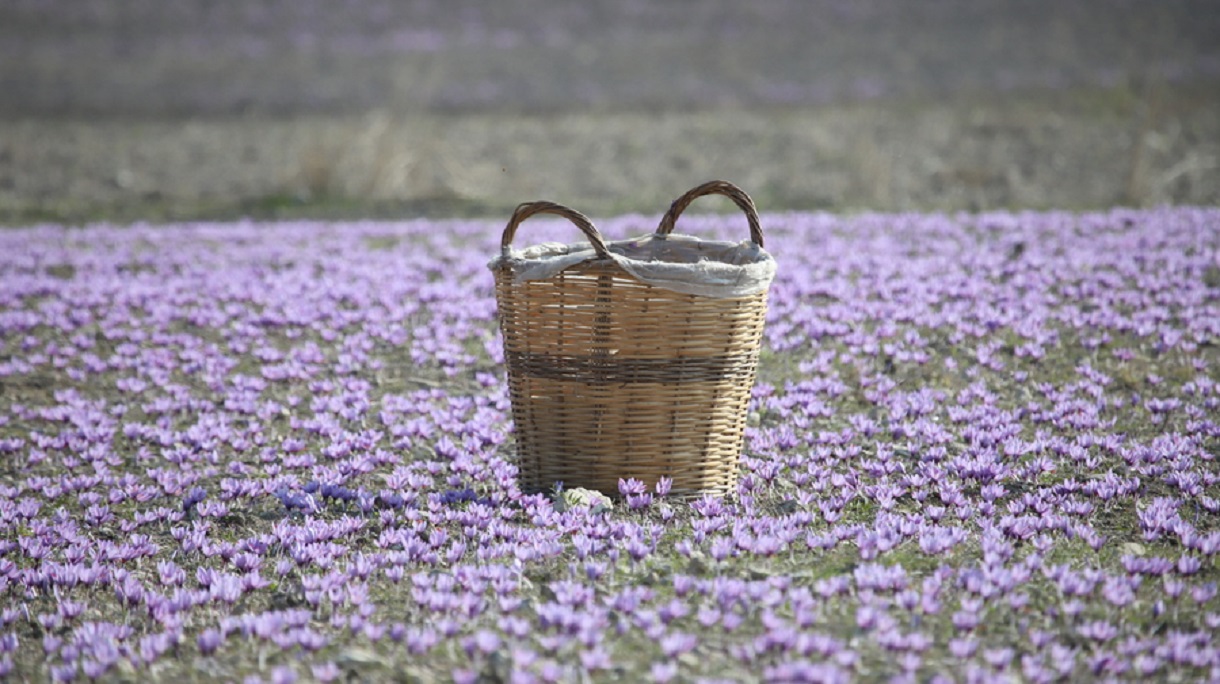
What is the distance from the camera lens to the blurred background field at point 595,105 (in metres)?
14.1

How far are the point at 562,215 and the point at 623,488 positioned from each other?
120 cm

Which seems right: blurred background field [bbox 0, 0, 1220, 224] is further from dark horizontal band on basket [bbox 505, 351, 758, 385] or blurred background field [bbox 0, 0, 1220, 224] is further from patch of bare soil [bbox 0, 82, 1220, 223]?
dark horizontal band on basket [bbox 505, 351, 758, 385]

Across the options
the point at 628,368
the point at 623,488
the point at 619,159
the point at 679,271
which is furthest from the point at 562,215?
the point at 619,159

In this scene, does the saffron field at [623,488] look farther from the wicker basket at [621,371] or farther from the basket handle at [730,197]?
the basket handle at [730,197]

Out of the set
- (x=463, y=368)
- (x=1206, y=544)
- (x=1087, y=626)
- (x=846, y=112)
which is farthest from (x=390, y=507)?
(x=846, y=112)

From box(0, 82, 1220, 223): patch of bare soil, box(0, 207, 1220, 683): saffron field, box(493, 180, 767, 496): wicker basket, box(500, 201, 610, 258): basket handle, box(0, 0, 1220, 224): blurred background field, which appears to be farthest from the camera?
box(0, 0, 1220, 224): blurred background field

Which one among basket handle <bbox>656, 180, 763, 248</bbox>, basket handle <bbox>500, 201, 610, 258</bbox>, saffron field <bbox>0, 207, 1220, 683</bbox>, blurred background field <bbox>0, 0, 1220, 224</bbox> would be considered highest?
blurred background field <bbox>0, 0, 1220, 224</bbox>

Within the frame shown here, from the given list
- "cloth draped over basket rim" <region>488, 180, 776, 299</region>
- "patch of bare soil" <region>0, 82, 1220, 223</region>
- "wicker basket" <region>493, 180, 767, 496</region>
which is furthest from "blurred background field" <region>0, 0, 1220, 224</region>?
"wicker basket" <region>493, 180, 767, 496</region>

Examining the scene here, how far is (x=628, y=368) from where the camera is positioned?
4.56m

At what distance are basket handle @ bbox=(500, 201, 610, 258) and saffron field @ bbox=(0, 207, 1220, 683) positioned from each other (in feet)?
3.45

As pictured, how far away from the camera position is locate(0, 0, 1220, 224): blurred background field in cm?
1412

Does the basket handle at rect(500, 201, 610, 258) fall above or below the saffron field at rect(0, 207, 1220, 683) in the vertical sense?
above

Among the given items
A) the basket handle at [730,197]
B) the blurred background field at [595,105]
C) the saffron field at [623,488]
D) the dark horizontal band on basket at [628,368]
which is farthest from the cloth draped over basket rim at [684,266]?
the blurred background field at [595,105]

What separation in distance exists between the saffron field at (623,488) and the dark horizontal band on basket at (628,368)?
480 mm
